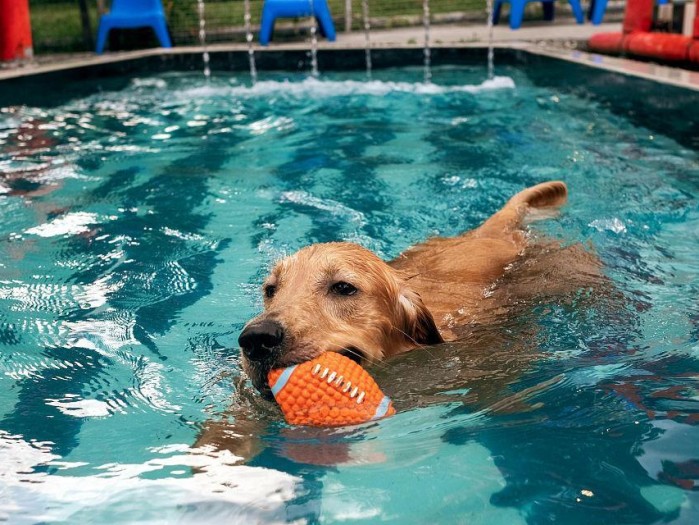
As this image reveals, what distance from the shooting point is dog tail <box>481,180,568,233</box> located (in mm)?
6035

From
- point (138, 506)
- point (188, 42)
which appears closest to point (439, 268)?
point (138, 506)

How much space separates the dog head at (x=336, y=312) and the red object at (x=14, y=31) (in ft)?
41.4

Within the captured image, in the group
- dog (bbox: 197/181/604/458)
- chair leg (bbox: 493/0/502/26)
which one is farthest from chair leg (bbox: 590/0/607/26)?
dog (bbox: 197/181/604/458)

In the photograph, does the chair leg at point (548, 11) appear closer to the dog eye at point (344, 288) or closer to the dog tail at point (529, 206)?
the dog tail at point (529, 206)

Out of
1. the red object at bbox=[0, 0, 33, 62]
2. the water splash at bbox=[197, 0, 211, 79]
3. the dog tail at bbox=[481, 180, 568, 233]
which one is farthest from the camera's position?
the water splash at bbox=[197, 0, 211, 79]

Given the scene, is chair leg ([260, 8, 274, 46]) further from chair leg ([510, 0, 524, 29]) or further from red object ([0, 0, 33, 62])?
chair leg ([510, 0, 524, 29])

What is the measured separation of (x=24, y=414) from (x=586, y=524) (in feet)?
7.90

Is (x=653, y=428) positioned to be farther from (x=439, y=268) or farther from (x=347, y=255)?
(x=439, y=268)

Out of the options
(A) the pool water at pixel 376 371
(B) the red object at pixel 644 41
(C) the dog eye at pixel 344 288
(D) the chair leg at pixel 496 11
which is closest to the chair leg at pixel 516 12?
(D) the chair leg at pixel 496 11

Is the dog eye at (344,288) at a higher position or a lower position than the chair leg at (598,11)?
lower

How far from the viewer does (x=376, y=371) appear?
4.09 meters

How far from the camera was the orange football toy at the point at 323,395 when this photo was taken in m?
3.40

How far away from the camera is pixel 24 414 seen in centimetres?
382

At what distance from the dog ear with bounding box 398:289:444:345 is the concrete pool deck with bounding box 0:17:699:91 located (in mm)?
5726
